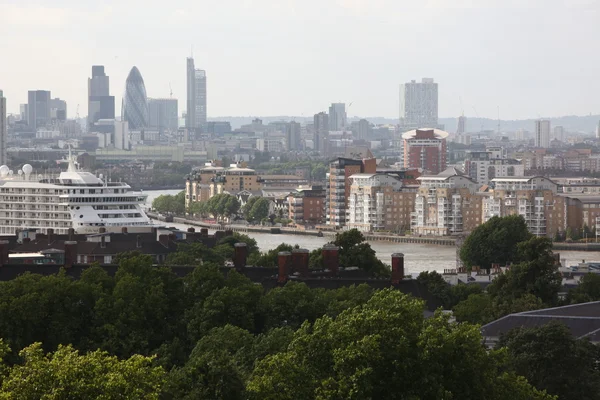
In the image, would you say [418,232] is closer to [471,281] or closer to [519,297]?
[471,281]

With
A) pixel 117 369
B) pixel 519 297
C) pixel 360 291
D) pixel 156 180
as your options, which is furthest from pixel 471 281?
pixel 156 180

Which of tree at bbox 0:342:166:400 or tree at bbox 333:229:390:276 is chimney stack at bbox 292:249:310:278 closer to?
tree at bbox 333:229:390:276

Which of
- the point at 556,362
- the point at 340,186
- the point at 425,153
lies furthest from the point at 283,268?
the point at 425,153

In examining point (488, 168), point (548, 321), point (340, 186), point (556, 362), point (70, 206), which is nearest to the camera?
point (556, 362)

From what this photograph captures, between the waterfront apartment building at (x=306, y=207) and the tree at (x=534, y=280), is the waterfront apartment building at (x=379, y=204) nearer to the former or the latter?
the waterfront apartment building at (x=306, y=207)

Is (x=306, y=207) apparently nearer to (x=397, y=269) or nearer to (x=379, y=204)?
(x=379, y=204)

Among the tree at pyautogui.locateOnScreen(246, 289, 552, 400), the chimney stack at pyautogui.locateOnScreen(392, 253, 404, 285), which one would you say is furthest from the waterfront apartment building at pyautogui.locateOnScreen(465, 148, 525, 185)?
the tree at pyautogui.locateOnScreen(246, 289, 552, 400)
